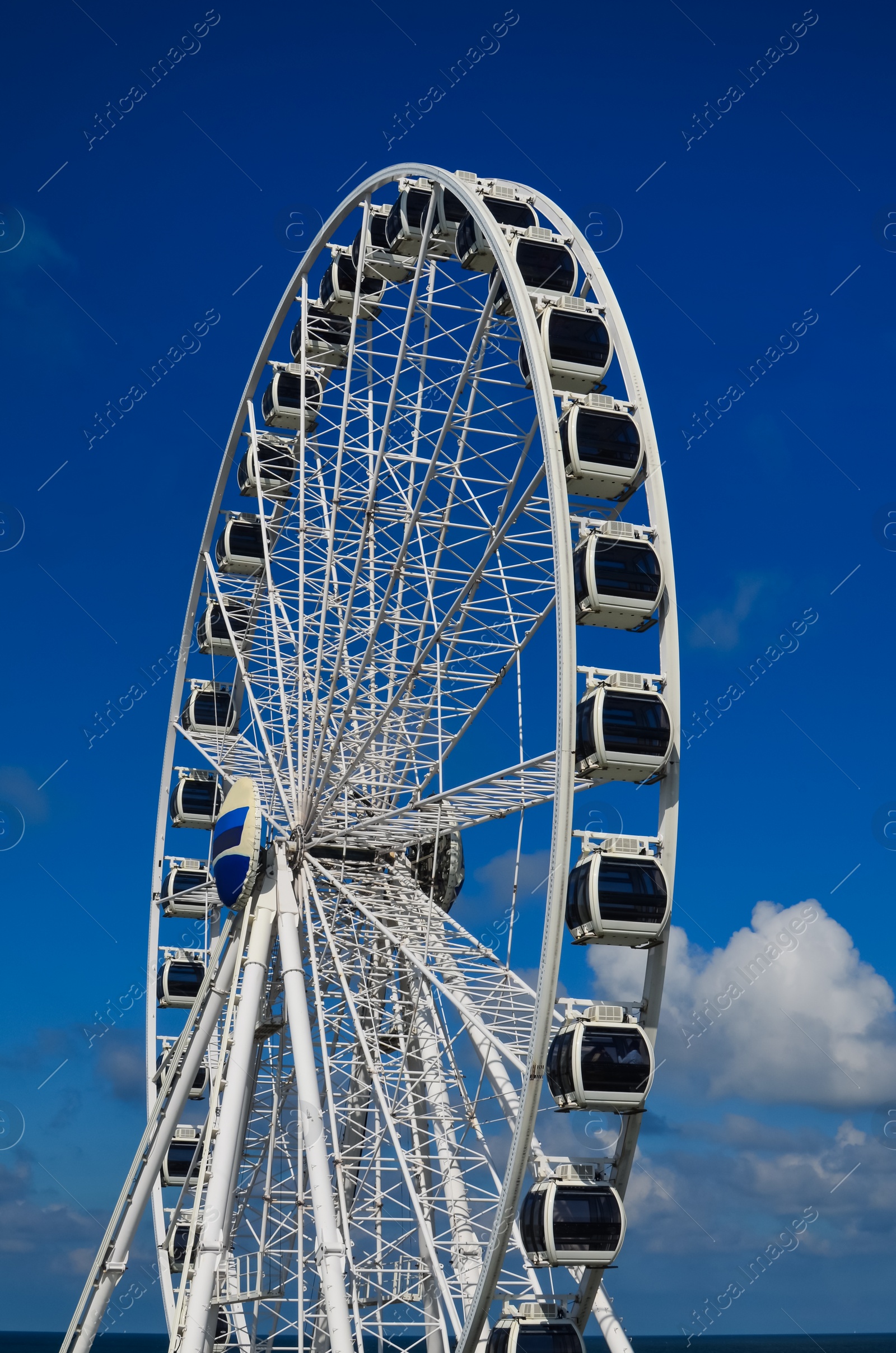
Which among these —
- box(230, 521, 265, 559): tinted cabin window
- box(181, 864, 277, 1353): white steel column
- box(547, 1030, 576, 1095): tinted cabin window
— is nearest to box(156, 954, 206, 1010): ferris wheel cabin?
box(181, 864, 277, 1353): white steel column

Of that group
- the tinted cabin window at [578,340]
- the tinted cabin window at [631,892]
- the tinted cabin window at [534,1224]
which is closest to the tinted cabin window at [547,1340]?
the tinted cabin window at [534,1224]

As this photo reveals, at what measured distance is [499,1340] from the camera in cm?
1825

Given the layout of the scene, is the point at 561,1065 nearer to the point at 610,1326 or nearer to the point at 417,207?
the point at 610,1326

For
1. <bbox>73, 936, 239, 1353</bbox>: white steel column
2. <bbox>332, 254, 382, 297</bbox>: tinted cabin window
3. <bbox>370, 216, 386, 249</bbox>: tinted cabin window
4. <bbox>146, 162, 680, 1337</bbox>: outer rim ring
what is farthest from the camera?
<bbox>332, 254, 382, 297</bbox>: tinted cabin window

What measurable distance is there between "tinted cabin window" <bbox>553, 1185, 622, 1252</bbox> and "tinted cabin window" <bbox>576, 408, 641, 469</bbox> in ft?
30.9

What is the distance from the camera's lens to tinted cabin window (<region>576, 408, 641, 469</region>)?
66.3 feet

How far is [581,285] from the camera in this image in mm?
22625

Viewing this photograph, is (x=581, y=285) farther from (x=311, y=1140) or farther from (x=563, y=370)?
(x=311, y=1140)

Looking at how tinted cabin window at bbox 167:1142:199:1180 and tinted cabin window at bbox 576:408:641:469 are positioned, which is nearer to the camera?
tinted cabin window at bbox 576:408:641:469

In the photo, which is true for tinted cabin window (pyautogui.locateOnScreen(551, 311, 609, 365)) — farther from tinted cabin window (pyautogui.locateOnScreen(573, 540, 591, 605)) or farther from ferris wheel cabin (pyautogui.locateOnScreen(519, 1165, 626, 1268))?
ferris wheel cabin (pyautogui.locateOnScreen(519, 1165, 626, 1268))

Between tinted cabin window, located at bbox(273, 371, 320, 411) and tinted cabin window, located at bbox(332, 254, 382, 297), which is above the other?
tinted cabin window, located at bbox(332, 254, 382, 297)

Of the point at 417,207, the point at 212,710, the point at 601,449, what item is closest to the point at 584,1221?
the point at 601,449

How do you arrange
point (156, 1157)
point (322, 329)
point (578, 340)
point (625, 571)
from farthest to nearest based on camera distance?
point (322, 329), point (156, 1157), point (578, 340), point (625, 571)

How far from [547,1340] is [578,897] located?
5.28 m
